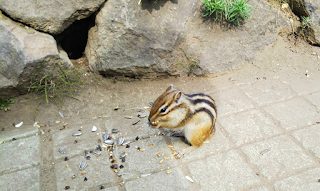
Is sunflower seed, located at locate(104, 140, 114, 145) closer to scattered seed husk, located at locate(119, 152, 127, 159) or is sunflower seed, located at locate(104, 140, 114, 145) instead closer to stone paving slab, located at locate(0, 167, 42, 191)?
scattered seed husk, located at locate(119, 152, 127, 159)

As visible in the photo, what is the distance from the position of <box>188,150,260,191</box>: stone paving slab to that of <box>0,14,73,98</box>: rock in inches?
91.3

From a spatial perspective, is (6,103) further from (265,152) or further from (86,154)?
(265,152)

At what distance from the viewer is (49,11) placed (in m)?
4.12

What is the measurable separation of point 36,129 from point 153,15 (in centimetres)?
223

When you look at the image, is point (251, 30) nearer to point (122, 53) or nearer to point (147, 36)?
point (147, 36)

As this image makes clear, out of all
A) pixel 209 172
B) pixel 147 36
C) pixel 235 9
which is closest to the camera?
pixel 209 172

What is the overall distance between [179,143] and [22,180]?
175 cm

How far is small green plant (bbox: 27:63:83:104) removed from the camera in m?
4.15

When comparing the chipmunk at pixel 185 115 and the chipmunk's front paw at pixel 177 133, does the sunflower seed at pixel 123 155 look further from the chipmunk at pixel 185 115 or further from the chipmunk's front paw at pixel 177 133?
the chipmunk's front paw at pixel 177 133

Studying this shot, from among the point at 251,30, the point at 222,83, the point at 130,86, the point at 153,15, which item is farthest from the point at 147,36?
the point at 251,30

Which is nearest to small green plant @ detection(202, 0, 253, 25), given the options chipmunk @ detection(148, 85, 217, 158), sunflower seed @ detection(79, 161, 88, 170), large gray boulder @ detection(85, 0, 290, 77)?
large gray boulder @ detection(85, 0, 290, 77)

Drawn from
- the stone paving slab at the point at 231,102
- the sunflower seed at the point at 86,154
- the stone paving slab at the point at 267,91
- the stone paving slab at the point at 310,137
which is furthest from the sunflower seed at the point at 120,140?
the stone paving slab at the point at 310,137

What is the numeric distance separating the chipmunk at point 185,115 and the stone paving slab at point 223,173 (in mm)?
256

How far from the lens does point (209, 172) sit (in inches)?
130
